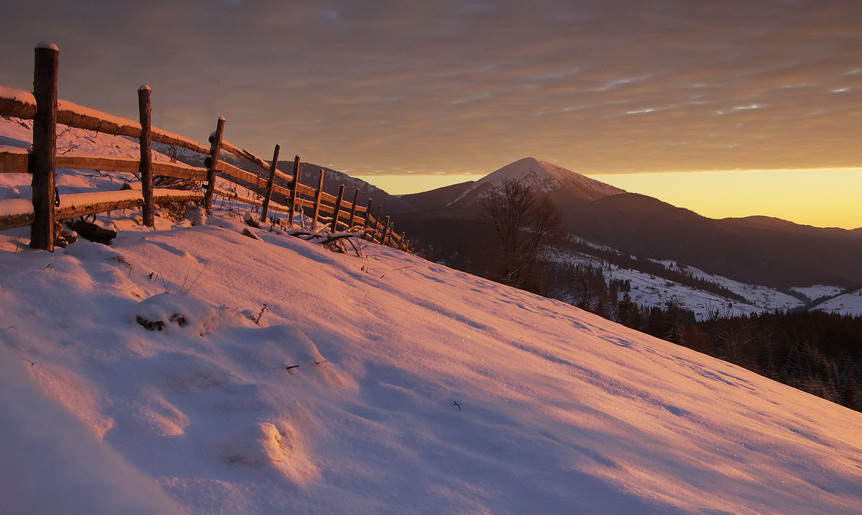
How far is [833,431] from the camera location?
16.4ft

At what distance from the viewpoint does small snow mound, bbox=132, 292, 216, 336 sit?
2523 mm

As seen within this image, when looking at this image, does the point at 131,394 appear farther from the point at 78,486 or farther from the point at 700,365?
the point at 700,365

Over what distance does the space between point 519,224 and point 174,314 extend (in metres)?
30.3

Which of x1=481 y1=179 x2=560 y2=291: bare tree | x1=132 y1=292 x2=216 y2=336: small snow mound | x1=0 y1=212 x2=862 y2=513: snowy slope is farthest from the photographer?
x1=481 y1=179 x2=560 y2=291: bare tree

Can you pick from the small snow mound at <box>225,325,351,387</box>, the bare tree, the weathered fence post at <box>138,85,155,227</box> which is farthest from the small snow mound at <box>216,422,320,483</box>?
the bare tree

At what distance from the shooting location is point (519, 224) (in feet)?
105

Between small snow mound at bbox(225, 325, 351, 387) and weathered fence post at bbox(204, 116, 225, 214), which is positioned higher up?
weathered fence post at bbox(204, 116, 225, 214)

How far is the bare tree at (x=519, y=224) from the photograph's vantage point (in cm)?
3061

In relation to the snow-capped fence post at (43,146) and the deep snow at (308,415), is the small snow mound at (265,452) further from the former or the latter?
the snow-capped fence post at (43,146)

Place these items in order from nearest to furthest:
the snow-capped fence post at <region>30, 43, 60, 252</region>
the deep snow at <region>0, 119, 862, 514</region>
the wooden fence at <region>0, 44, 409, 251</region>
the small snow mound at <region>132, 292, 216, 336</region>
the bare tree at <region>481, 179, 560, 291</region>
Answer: the deep snow at <region>0, 119, 862, 514</region> < the small snow mound at <region>132, 292, 216, 336</region> < the wooden fence at <region>0, 44, 409, 251</region> < the snow-capped fence post at <region>30, 43, 60, 252</region> < the bare tree at <region>481, 179, 560, 291</region>

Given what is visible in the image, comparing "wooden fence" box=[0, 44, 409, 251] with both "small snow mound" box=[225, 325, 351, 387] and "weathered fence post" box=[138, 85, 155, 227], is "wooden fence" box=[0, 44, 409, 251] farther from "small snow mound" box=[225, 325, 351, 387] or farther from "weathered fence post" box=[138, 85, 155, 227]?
"small snow mound" box=[225, 325, 351, 387]

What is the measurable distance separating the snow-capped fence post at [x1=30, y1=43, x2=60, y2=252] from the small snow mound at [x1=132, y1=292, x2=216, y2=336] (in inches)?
47.4

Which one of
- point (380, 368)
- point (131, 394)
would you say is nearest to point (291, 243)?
point (380, 368)

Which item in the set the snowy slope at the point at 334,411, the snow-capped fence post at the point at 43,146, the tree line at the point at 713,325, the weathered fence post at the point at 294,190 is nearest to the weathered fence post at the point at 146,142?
the snowy slope at the point at 334,411
